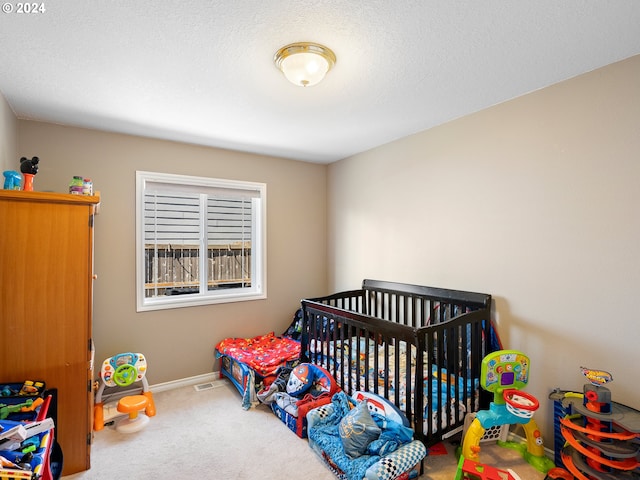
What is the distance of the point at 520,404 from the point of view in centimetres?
191

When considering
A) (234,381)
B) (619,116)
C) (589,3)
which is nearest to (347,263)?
(234,381)

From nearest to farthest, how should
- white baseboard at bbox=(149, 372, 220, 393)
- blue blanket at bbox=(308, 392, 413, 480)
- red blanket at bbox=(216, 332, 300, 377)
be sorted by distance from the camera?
blue blanket at bbox=(308, 392, 413, 480)
red blanket at bbox=(216, 332, 300, 377)
white baseboard at bbox=(149, 372, 220, 393)

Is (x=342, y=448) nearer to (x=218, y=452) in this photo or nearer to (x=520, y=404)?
(x=218, y=452)

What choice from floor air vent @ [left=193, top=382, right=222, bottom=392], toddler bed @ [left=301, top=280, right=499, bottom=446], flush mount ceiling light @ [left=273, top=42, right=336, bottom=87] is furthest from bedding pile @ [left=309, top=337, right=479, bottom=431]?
flush mount ceiling light @ [left=273, top=42, right=336, bottom=87]

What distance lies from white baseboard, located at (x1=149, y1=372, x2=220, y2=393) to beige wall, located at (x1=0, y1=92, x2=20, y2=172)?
Result: 2.12 m

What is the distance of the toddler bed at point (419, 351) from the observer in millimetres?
2033

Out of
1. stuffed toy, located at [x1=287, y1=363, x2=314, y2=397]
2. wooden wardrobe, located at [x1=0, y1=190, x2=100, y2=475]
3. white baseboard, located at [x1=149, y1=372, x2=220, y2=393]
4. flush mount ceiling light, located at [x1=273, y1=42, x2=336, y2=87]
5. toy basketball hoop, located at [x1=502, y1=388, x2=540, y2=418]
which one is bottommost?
white baseboard, located at [x1=149, y1=372, x2=220, y2=393]

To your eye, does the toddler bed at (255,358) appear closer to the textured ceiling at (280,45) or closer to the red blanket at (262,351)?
the red blanket at (262,351)

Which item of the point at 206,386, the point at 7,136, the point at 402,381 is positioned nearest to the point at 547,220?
the point at 402,381

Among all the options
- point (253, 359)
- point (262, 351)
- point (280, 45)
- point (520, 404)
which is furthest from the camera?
point (262, 351)

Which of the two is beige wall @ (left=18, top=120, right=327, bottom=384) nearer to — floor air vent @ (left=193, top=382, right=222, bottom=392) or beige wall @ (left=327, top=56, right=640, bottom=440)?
floor air vent @ (left=193, top=382, right=222, bottom=392)

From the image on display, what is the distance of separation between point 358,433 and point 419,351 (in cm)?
60

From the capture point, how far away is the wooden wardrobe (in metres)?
1.87

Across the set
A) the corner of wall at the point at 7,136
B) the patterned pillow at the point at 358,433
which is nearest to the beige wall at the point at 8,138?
the corner of wall at the point at 7,136
